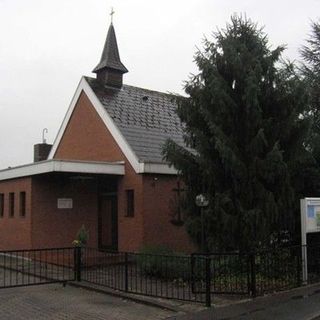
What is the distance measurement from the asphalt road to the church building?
21.0ft

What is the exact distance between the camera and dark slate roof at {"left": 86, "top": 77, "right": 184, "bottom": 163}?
19.5m

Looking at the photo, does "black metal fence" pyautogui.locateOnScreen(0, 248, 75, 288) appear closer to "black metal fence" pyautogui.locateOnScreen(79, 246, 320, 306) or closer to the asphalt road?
"black metal fence" pyautogui.locateOnScreen(79, 246, 320, 306)

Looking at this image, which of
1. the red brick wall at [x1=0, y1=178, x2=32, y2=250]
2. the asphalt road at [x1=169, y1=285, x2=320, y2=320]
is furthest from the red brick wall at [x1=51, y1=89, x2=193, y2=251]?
the asphalt road at [x1=169, y1=285, x2=320, y2=320]

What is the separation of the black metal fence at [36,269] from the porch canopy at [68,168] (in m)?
2.67

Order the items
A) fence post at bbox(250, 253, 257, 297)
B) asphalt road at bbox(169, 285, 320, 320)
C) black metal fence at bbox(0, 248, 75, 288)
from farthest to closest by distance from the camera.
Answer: black metal fence at bbox(0, 248, 75, 288) < fence post at bbox(250, 253, 257, 297) < asphalt road at bbox(169, 285, 320, 320)

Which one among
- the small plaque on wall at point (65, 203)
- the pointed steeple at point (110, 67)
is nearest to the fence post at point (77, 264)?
the small plaque on wall at point (65, 203)

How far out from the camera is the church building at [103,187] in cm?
1831

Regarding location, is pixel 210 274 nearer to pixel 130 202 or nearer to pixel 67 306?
pixel 67 306

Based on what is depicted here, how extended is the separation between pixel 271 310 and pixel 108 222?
11049 mm

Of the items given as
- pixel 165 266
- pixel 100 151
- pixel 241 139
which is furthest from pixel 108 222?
pixel 241 139

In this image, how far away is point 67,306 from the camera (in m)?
10.4

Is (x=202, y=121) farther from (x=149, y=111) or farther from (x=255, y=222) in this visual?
(x=149, y=111)

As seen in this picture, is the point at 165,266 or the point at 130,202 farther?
the point at 130,202

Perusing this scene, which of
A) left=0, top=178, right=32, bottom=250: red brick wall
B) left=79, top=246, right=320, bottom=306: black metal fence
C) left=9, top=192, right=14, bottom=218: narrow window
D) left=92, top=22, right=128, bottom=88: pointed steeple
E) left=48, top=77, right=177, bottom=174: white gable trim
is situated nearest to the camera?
left=79, top=246, right=320, bottom=306: black metal fence
